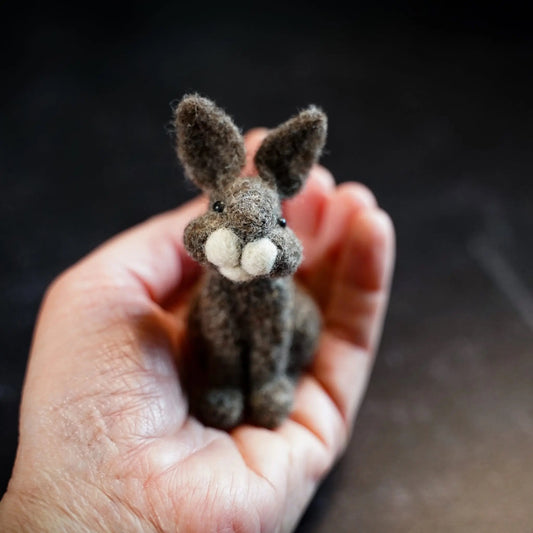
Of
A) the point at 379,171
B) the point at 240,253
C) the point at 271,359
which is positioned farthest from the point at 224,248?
the point at 379,171

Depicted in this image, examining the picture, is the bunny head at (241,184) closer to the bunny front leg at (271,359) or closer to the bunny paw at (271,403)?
the bunny front leg at (271,359)

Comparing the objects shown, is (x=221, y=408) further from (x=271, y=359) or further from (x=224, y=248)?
(x=224, y=248)

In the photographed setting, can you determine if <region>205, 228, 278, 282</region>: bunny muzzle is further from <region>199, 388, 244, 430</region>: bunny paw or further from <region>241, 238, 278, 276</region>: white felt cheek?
<region>199, 388, 244, 430</region>: bunny paw

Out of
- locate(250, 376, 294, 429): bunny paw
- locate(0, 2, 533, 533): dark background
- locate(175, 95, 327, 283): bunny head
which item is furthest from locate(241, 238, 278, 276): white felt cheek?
locate(0, 2, 533, 533): dark background

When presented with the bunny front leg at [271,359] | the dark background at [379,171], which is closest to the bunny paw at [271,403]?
the bunny front leg at [271,359]

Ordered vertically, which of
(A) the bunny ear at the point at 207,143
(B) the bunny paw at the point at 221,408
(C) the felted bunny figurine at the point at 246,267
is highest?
(A) the bunny ear at the point at 207,143

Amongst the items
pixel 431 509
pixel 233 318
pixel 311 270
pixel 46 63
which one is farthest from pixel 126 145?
pixel 431 509
